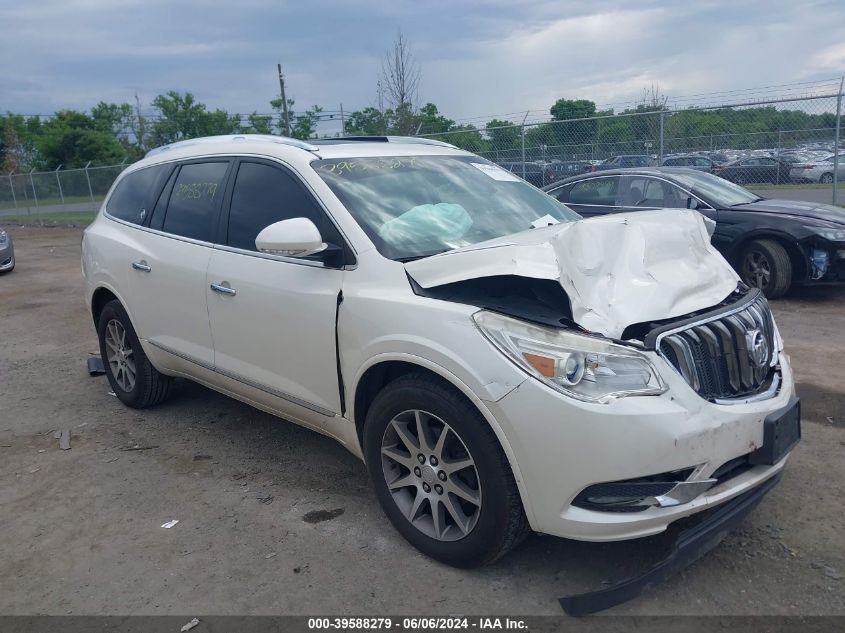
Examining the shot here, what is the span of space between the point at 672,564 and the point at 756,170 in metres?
11.8

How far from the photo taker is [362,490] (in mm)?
3955

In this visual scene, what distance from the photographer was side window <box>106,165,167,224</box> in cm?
499

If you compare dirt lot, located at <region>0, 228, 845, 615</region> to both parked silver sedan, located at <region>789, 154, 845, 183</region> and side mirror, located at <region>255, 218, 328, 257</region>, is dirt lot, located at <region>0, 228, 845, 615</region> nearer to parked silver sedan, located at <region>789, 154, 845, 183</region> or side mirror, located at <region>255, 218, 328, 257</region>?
side mirror, located at <region>255, 218, 328, 257</region>

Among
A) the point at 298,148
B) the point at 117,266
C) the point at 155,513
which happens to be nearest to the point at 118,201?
the point at 117,266

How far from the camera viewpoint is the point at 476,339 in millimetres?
2791

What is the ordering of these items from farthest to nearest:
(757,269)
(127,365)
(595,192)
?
1. (595,192)
2. (757,269)
3. (127,365)

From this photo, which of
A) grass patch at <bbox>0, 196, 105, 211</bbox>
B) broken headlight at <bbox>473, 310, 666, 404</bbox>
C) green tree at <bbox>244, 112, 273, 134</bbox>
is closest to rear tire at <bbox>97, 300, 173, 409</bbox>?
broken headlight at <bbox>473, 310, 666, 404</bbox>

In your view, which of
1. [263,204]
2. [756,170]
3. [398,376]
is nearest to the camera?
[398,376]

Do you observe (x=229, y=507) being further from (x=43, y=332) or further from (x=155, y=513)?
(x=43, y=332)

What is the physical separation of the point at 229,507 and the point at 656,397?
2.34m

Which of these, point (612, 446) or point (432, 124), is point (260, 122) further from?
point (612, 446)

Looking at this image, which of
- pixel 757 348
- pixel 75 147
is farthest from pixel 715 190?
pixel 75 147

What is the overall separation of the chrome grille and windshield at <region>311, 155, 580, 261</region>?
1.20 m

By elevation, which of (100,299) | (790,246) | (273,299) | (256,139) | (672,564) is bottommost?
(672,564)
